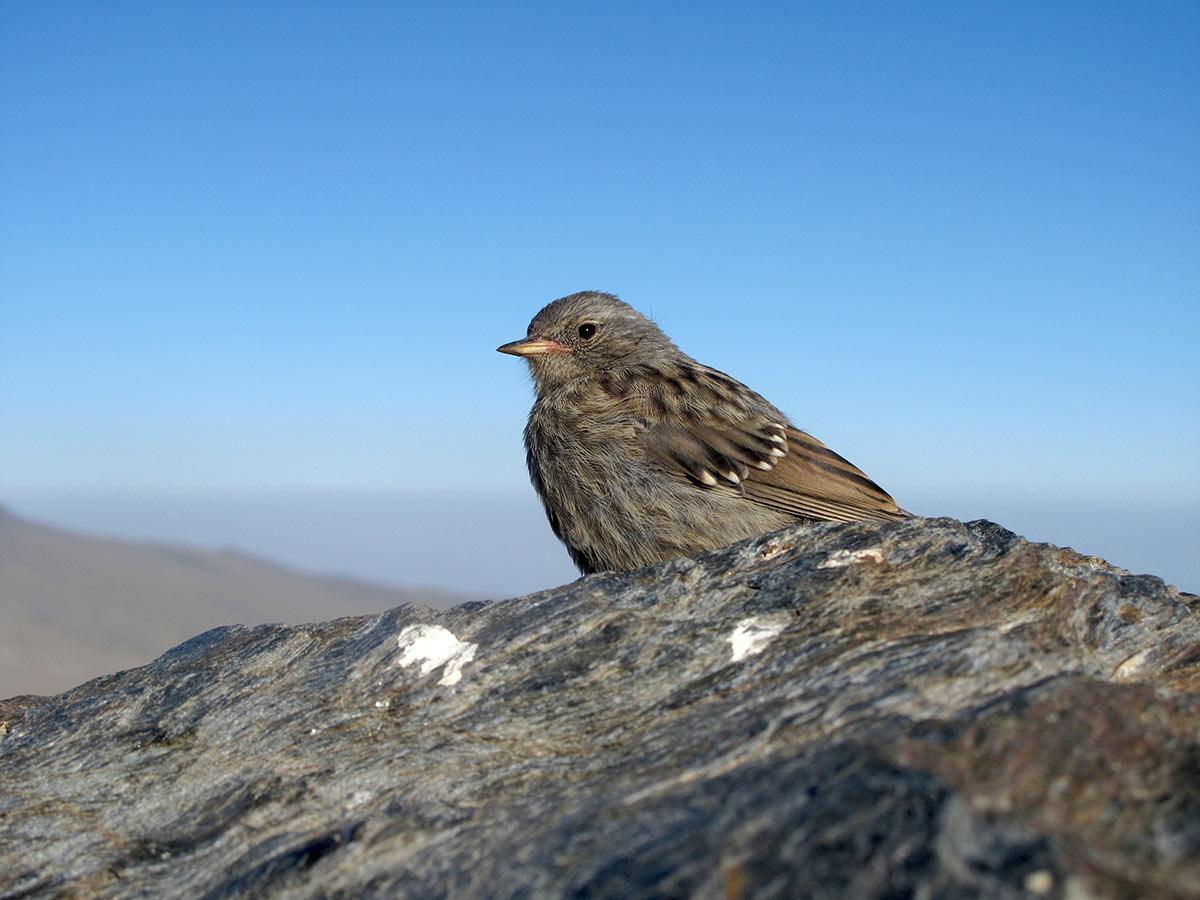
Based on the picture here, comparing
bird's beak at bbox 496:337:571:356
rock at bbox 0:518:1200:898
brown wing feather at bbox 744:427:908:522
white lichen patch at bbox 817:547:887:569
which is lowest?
rock at bbox 0:518:1200:898

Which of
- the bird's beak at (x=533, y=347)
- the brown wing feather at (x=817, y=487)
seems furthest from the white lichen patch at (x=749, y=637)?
the bird's beak at (x=533, y=347)

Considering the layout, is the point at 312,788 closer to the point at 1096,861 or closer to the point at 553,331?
the point at 1096,861

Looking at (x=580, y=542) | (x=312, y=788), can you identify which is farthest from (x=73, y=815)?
(x=580, y=542)

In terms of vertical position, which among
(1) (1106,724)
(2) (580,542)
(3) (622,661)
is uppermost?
(2) (580,542)

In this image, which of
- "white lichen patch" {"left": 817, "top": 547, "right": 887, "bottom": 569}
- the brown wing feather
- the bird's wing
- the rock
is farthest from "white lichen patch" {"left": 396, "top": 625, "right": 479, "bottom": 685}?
the brown wing feather

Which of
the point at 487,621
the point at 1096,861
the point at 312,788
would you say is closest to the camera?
the point at 1096,861

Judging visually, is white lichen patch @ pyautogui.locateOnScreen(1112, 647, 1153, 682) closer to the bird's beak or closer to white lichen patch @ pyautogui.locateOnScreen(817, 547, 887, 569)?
white lichen patch @ pyautogui.locateOnScreen(817, 547, 887, 569)

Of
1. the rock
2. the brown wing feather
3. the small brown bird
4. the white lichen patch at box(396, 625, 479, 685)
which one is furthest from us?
the brown wing feather
